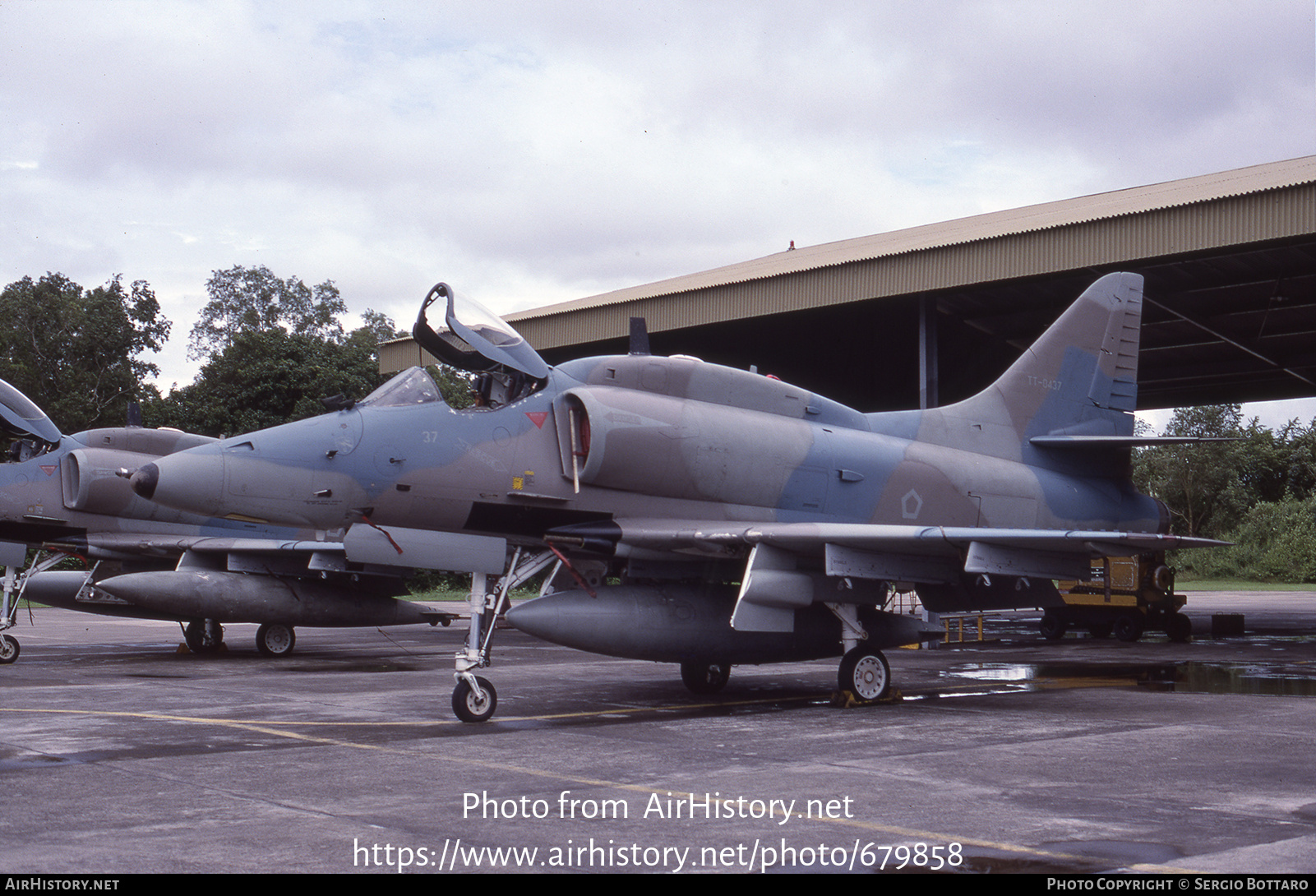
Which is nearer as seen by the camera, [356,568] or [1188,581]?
[356,568]

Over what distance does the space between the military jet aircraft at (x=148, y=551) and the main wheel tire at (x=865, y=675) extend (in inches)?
283

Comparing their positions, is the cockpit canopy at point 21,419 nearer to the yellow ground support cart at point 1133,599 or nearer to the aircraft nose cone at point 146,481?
the aircraft nose cone at point 146,481

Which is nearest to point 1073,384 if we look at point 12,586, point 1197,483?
point 12,586

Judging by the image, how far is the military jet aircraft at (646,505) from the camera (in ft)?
32.6

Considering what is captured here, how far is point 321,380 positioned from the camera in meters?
40.4

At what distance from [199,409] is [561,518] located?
3366cm

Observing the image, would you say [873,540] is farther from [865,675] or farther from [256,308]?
[256,308]

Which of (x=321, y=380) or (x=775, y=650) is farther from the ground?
(x=321, y=380)

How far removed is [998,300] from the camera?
880 inches

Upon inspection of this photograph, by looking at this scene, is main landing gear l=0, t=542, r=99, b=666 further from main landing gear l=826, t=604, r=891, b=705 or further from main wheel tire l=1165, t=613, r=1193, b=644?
main wheel tire l=1165, t=613, r=1193, b=644

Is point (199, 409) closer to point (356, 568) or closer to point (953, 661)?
point (356, 568)

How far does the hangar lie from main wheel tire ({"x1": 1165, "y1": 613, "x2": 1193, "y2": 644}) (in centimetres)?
616

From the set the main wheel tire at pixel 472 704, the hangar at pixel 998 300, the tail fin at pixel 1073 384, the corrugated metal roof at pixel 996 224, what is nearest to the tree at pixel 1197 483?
the hangar at pixel 998 300
